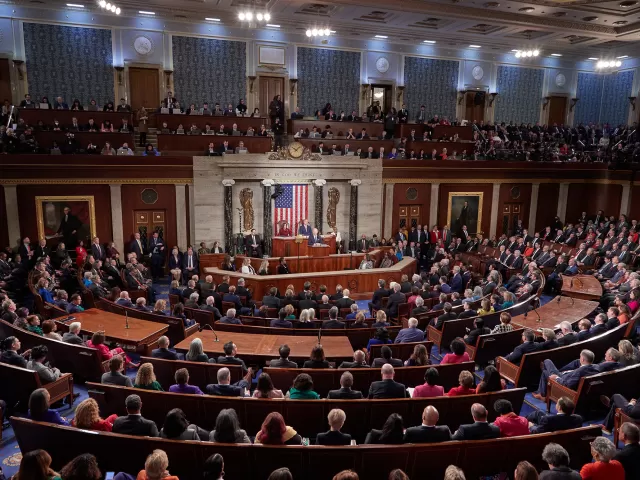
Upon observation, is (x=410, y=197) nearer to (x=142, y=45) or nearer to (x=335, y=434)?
(x=142, y=45)

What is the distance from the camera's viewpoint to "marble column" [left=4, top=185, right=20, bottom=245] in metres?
14.3

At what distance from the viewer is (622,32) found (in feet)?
66.1

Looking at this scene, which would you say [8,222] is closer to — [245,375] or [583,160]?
A: [245,375]

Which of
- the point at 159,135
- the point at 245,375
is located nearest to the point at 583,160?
the point at 159,135

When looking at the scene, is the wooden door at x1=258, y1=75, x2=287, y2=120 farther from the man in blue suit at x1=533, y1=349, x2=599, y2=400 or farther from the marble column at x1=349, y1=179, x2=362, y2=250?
the man in blue suit at x1=533, y1=349, x2=599, y2=400

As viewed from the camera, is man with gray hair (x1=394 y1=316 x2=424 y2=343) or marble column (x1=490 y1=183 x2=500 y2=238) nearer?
man with gray hair (x1=394 y1=316 x2=424 y2=343)

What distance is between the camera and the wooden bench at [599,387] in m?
6.17

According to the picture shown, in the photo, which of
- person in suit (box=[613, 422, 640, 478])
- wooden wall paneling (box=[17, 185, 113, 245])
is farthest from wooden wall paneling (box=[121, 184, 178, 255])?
person in suit (box=[613, 422, 640, 478])

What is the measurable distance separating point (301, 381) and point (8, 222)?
1302 centimetres

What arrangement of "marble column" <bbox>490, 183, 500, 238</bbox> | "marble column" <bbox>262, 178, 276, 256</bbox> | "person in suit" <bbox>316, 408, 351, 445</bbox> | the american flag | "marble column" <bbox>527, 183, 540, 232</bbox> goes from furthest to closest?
"marble column" <bbox>527, 183, 540, 232</bbox> < "marble column" <bbox>490, 183, 500, 238</bbox> < the american flag < "marble column" <bbox>262, 178, 276, 256</bbox> < "person in suit" <bbox>316, 408, 351, 445</bbox>

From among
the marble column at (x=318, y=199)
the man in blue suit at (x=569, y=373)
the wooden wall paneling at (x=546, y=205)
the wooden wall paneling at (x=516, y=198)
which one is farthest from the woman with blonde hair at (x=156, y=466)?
the wooden wall paneling at (x=546, y=205)

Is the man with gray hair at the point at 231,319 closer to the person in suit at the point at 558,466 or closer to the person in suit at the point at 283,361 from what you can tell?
the person in suit at the point at 283,361

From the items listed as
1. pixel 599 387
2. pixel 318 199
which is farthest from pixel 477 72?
pixel 599 387

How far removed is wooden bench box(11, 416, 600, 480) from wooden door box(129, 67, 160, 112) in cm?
1711
